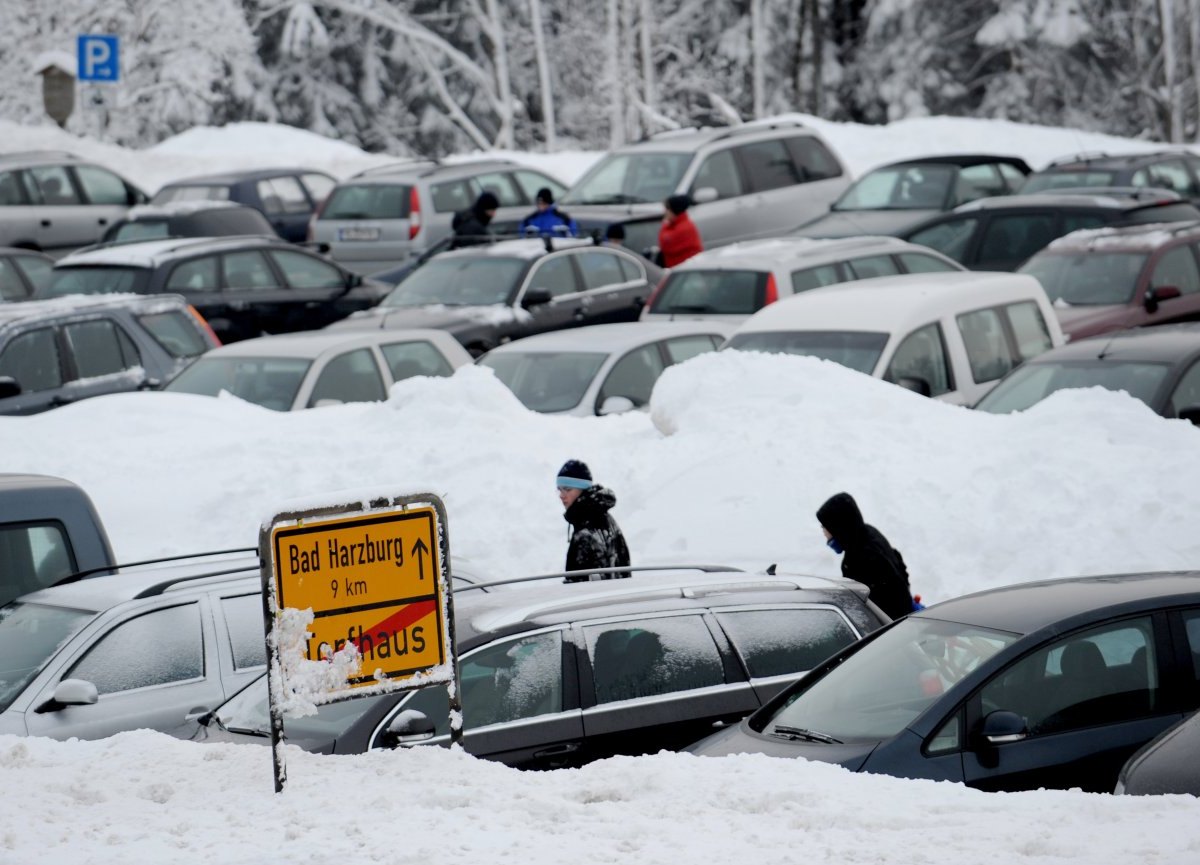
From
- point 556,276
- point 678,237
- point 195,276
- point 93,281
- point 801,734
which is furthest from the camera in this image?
point 678,237

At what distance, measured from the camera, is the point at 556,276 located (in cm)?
1864

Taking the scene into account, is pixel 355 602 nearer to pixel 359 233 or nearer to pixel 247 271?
pixel 247 271

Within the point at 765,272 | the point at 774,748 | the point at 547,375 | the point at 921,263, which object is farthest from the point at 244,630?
the point at 921,263

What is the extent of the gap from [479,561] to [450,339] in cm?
444

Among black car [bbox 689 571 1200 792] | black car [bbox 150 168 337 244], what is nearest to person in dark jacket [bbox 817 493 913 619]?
black car [bbox 689 571 1200 792]

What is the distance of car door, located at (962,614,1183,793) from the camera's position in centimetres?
690

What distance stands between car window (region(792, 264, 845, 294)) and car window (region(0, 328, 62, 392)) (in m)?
6.28

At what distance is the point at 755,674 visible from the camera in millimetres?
8258

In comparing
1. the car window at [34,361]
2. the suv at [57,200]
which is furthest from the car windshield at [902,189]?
the car window at [34,361]

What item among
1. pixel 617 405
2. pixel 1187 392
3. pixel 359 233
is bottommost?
pixel 617 405

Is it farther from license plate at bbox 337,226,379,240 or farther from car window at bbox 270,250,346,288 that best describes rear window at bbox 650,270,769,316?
license plate at bbox 337,226,379,240

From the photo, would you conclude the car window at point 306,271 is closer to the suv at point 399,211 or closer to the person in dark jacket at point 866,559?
the suv at point 399,211

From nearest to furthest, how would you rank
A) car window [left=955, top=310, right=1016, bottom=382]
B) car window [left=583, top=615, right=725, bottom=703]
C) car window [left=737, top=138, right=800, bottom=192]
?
1. car window [left=583, top=615, right=725, bottom=703]
2. car window [left=955, top=310, right=1016, bottom=382]
3. car window [left=737, top=138, right=800, bottom=192]

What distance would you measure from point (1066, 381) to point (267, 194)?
51.3ft
